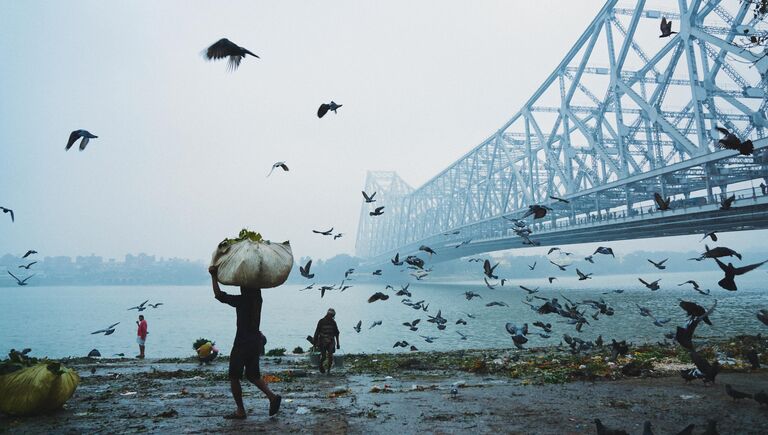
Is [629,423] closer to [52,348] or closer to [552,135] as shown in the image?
[52,348]

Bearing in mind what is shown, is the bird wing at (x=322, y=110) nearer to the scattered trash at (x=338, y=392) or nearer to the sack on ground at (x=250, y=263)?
the sack on ground at (x=250, y=263)

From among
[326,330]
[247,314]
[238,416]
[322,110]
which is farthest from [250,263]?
[326,330]

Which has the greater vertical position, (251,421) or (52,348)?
(251,421)

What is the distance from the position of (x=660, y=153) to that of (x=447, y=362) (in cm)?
2965

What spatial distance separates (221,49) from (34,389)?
4568 mm

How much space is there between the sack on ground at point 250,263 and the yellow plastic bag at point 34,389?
269cm

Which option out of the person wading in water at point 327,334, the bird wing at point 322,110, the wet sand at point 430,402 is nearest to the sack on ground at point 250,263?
the wet sand at point 430,402

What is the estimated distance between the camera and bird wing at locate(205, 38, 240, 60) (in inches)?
205

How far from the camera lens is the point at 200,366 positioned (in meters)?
12.4

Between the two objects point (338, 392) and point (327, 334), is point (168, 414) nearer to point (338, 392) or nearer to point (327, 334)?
point (338, 392)

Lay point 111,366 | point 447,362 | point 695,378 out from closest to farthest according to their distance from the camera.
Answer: point 695,378 → point 447,362 → point 111,366

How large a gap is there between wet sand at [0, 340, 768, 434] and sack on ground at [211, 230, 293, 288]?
5.14 ft

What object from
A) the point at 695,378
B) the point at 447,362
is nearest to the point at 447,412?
the point at 695,378

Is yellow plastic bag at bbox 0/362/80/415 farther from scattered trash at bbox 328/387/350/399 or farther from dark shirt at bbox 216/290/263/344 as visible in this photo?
scattered trash at bbox 328/387/350/399
